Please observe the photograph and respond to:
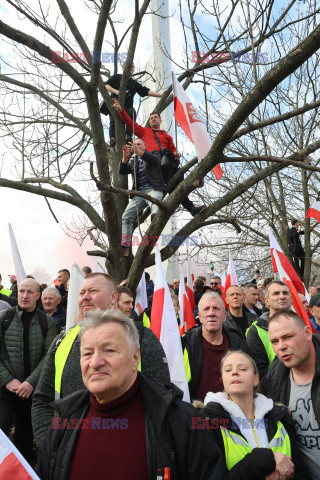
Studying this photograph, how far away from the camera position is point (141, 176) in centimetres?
584

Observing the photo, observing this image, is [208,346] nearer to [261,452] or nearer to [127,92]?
[261,452]

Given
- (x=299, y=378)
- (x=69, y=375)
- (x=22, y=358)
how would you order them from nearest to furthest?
1. (x=69, y=375)
2. (x=299, y=378)
3. (x=22, y=358)

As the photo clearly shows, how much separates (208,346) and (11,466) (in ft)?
7.14

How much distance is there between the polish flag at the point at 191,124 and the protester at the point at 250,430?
7.53 ft

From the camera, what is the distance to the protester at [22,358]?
3.60m

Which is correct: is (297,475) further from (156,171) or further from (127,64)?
(127,64)

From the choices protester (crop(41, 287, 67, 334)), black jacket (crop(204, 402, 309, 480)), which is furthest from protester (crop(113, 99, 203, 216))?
black jacket (crop(204, 402, 309, 480))

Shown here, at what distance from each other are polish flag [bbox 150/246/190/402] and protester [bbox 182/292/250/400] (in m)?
0.15

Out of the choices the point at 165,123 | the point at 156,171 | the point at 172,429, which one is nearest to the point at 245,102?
the point at 156,171

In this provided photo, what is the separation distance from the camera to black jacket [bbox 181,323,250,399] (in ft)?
10.7

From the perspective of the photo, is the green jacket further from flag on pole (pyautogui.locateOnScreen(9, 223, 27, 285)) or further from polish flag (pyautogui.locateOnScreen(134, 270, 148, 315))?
polish flag (pyautogui.locateOnScreen(134, 270, 148, 315))

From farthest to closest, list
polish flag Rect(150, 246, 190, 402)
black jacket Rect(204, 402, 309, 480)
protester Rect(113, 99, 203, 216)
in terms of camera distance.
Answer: protester Rect(113, 99, 203, 216) → polish flag Rect(150, 246, 190, 402) → black jacket Rect(204, 402, 309, 480)

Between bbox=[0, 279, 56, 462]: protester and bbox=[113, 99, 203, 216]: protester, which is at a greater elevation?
bbox=[113, 99, 203, 216]: protester

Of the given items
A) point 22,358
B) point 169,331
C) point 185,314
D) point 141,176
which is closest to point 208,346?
point 169,331
